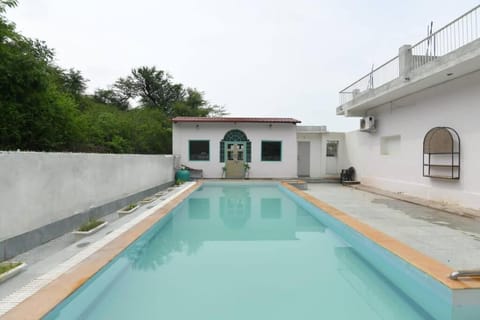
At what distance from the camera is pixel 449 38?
259 inches

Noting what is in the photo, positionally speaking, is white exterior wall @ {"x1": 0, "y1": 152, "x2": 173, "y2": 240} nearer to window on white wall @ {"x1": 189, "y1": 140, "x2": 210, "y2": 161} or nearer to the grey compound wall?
the grey compound wall

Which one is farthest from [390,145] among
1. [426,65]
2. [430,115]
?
[426,65]

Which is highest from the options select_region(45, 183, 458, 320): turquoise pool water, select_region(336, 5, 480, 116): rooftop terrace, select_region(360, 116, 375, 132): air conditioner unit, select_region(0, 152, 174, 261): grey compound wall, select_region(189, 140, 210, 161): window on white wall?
select_region(336, 5, 480, 116): rooftop terrace

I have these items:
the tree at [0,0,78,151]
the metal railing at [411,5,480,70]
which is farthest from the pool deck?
the metal railing at [411,5,480,70]

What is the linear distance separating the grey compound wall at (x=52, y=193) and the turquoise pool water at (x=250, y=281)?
1.23 meters

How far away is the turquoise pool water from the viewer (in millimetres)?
2795

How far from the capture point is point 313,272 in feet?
12.5

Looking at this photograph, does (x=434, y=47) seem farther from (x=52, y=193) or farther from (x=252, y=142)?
(x=52, y=193)

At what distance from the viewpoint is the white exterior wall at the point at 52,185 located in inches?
134

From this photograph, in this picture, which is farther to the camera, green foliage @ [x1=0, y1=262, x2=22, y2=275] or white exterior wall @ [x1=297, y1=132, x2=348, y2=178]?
white exterior wall @ [x1=297, y1=132, x2=348, y2=178]

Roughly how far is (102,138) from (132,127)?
297 cm

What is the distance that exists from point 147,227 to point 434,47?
7.84 metres

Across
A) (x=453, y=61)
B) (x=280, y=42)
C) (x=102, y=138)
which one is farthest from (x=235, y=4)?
(x=102, y=138)

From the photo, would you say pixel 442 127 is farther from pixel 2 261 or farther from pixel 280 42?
pixel 2 261
